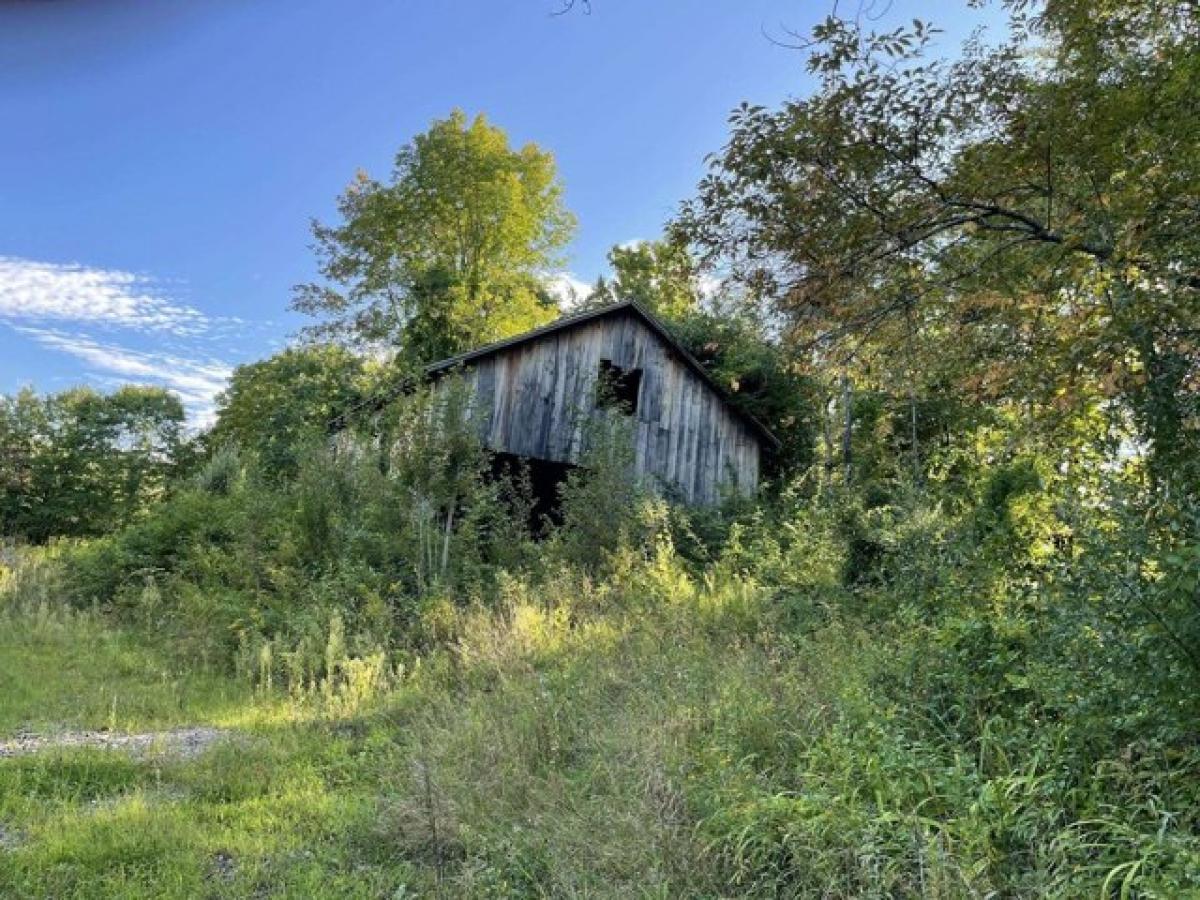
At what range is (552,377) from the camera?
54.5ft

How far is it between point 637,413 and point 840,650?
501 inches

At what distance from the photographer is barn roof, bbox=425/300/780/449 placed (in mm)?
15633

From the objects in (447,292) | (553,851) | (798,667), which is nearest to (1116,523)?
(798,667)

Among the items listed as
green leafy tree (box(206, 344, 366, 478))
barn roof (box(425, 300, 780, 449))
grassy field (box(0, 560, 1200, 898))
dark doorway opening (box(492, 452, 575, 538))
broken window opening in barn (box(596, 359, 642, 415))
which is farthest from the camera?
green leafy tree (box(206, 344, 366, 478))

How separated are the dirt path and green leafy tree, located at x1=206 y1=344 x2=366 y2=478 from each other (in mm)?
17144

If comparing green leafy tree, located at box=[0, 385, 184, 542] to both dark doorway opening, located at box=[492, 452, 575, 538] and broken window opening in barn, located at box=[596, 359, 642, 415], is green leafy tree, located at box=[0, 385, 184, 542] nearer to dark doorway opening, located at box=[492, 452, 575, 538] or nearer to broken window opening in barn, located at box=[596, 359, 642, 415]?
dark doorway opening, located at box=[492, 452, 575, 538]

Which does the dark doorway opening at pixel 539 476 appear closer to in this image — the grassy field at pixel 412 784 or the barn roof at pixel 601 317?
the barn roof at pixel 601 317

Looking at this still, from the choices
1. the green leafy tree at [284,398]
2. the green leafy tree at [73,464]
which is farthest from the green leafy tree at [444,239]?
the green leafy tree at [73,464]

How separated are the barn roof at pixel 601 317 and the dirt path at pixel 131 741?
9.50 meters

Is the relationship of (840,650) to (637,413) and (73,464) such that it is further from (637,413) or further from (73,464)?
(73,464)

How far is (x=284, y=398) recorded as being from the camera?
29.8 metres

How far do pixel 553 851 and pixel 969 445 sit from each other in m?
6.36

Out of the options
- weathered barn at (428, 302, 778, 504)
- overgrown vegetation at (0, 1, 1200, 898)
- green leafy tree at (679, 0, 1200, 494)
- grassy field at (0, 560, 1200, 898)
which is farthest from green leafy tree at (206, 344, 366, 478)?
green leafy tree at (679, 0, 1200, 494)

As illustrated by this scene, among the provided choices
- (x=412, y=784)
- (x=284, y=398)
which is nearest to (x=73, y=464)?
(x=284, y=398)
